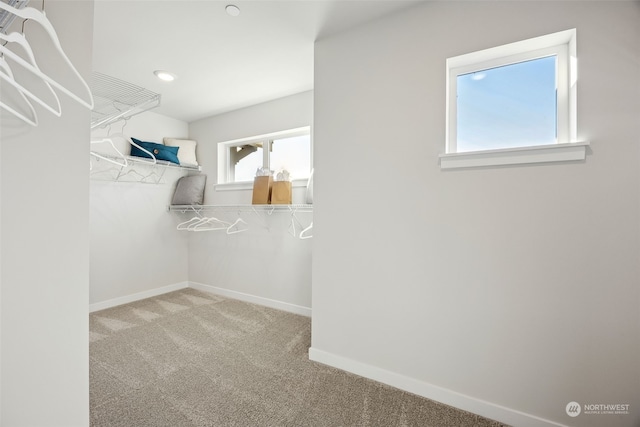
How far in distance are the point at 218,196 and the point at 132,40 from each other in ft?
6.18

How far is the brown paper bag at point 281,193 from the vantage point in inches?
110

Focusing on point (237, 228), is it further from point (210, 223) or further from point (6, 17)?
point (6, 17)

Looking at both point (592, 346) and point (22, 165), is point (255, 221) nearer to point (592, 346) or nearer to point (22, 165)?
point (22, 165)

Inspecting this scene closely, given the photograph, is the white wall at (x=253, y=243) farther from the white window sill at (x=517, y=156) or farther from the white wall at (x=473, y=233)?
the white window sill at (x=517, y=156)

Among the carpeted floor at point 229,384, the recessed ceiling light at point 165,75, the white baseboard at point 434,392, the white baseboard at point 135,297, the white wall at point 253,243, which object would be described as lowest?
the carpeted floor at point 229,384

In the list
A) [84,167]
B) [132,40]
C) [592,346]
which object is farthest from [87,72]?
[592,346]

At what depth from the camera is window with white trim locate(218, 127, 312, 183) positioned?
9.88 feet

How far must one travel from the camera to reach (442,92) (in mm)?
1587

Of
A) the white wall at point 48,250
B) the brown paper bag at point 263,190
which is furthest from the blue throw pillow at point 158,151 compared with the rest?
the white wall at point 48,250

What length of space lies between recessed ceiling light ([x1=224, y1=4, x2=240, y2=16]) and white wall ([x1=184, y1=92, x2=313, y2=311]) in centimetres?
121

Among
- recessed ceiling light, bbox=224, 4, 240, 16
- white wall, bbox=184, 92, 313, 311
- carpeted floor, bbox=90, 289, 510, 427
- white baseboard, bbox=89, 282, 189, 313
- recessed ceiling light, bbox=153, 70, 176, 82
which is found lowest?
carpeted floor, bbox=90, 289, 510, 427

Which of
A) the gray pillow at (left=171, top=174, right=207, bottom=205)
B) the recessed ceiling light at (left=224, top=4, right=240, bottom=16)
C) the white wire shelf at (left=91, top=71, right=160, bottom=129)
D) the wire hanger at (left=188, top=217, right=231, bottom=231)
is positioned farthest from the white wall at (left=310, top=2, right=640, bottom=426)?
the gray pillow at (left=171, top=174, right=207, bottom=205)

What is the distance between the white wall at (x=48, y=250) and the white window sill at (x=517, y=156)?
1.64 metres

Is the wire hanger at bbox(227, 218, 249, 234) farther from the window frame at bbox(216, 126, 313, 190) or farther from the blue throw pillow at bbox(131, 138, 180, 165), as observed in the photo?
the blue throw pillow at bbox(131, 138, 180, 165)
